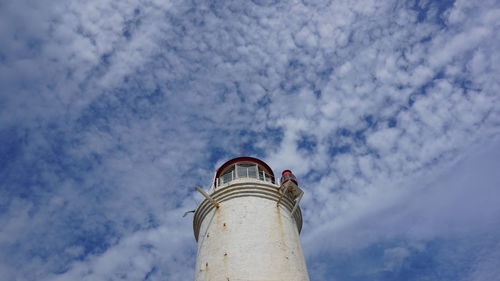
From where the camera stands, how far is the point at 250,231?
15.7 meters

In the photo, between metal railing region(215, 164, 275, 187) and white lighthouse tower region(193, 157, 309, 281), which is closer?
white lighthouse tower region(193, 157, 309, 281)

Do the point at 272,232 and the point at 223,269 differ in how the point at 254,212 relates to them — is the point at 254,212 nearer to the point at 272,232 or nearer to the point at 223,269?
the point at 272,232

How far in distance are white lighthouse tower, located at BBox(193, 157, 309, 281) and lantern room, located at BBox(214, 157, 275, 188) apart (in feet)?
0.27

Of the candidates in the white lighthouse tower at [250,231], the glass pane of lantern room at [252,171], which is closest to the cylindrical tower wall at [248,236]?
the white lighthouse tower at [250,231]

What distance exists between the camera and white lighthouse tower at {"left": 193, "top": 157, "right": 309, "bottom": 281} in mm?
14445

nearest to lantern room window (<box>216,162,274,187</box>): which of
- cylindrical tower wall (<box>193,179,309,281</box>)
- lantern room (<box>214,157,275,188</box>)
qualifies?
lantern room (<box>214,157,275,188</box>)

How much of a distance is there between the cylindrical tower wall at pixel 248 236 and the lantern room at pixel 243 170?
1.58m

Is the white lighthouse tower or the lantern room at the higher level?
the lantern room

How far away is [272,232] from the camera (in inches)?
623

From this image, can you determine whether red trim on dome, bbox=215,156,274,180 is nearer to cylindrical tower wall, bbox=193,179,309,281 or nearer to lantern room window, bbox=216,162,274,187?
lantern room window, bbox=216,162,274,187

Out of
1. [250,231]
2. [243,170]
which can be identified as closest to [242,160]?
[243,170]

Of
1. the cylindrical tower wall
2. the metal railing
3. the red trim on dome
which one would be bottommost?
the cylindrical tower wall

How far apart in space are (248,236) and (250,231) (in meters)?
0.28

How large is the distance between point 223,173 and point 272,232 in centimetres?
590
